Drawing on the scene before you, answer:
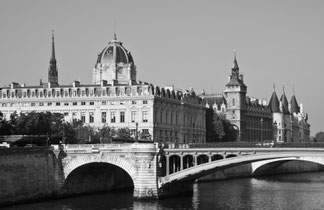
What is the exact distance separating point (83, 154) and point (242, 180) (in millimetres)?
30928

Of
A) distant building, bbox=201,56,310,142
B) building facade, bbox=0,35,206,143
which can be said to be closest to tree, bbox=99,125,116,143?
building facade, bbox=0,35,206,143

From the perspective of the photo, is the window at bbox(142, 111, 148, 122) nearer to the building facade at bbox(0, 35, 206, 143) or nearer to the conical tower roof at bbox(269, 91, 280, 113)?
the building facade at bbox(0, 35, 206, 143)

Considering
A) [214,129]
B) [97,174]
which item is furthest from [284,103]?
[97,174]

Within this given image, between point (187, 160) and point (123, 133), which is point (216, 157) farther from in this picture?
point (123, 133)

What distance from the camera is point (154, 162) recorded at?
65562 mm

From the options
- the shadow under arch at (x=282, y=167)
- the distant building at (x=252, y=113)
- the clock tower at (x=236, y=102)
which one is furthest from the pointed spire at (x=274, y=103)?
the shadow under arch at (x=282, y=167)

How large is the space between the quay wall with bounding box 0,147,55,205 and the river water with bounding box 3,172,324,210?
1375mm

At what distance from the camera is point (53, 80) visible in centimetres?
12119

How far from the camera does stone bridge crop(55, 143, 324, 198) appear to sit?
62656 millimetres

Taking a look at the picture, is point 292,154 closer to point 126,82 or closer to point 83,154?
point 83,154

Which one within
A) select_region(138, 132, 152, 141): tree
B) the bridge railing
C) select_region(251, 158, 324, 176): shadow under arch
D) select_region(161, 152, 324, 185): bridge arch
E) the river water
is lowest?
the river water

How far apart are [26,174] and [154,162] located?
35.6 feet

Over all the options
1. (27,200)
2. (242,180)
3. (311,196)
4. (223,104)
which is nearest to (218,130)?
(223,104)

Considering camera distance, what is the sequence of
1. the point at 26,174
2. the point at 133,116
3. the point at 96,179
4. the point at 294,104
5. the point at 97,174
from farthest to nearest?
the point at 294,104
the point at 133,116
the point at 97,174
the point at 96,179
the point at 26,174
